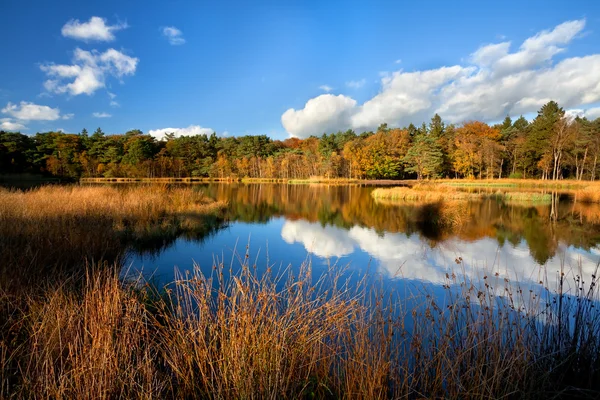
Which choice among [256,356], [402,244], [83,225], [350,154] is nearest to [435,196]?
[402,244]

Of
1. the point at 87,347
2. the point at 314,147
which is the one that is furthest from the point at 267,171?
the point at 87,347

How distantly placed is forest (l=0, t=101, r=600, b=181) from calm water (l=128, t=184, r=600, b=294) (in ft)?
107

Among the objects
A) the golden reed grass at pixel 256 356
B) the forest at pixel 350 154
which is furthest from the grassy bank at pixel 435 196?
the forest at pixel 350 154

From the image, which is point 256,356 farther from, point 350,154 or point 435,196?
point 350,154

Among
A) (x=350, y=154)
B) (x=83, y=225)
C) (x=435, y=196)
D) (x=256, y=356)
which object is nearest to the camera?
(x=256, y=356)

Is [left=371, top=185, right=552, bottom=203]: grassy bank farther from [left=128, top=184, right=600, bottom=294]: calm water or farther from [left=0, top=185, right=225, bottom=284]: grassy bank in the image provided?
[left=0, top=185, right=225, bottom=284]: grassy bank

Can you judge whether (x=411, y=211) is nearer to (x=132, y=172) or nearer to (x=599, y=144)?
(x=599, y=144)

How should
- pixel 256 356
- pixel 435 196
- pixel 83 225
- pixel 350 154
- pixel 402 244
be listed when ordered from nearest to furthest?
1. pixel 256 356
2. pixel 83 225
3. pixel 402 244
4. pixel 435 196
5. pixel 350 154

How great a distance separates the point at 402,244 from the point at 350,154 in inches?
1992

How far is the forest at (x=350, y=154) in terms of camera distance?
45906 mm

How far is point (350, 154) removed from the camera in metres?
60.2

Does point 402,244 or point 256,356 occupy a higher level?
point 256,356

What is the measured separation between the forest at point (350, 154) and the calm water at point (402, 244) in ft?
107

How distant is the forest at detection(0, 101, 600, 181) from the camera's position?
45.9m
